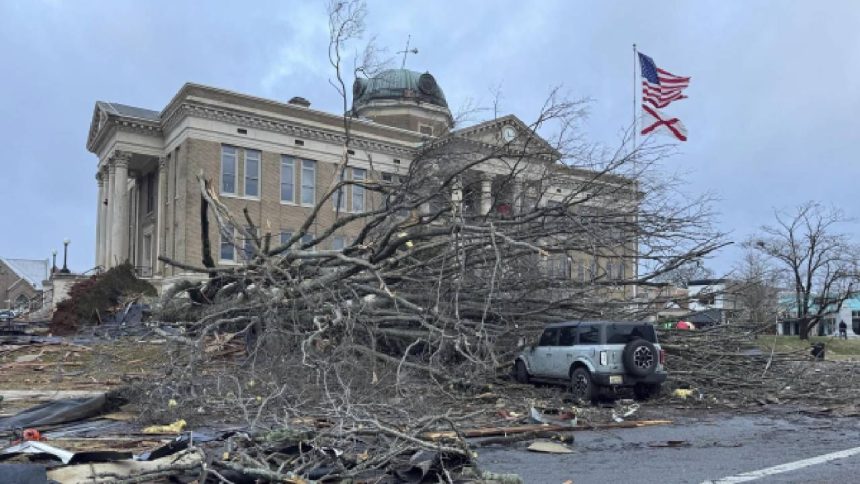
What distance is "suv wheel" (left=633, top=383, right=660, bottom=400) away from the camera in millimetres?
12188

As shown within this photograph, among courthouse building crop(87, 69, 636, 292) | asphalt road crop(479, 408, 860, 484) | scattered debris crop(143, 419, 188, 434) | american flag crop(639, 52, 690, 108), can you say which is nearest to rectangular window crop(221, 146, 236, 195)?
courthouse building crop(87, 69, 636, 292)

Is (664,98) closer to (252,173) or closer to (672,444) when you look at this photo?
(672,444)

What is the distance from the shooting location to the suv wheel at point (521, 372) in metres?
13.5

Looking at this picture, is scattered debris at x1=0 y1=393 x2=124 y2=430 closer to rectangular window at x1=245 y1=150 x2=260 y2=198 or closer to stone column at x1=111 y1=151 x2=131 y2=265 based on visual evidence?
rectangular window at x1=245 y1=150 x2=260 y2=198

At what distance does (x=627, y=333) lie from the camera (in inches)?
468

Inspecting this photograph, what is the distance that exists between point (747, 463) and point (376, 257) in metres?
8.73

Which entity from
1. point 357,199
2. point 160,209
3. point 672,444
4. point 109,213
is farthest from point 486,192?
point 109,213

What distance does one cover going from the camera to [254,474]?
16.9ft

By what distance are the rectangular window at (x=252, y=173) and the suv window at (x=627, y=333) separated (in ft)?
101

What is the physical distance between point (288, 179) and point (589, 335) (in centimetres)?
3146

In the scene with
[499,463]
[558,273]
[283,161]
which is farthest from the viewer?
[283,161]

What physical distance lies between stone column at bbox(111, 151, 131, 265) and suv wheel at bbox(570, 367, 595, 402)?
35.1m

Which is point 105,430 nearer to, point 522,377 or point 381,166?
point 522,377

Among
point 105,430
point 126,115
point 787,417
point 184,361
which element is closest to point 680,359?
point 787,417
